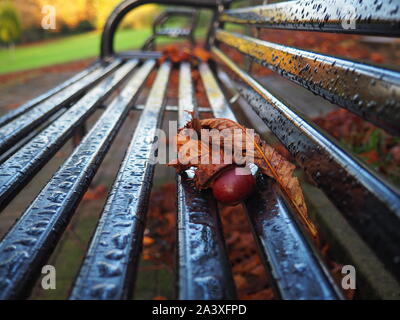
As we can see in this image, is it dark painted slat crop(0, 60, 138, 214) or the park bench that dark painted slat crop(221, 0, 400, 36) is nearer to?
the park bench

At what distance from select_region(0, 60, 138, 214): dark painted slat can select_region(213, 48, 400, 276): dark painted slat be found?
68 cm

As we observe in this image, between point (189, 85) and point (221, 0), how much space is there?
1.44 metres

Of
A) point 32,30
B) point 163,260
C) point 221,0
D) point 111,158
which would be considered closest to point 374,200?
point 163,260

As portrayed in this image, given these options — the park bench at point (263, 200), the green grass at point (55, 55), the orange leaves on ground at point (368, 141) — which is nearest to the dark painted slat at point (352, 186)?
the park bench at point (263, 200)

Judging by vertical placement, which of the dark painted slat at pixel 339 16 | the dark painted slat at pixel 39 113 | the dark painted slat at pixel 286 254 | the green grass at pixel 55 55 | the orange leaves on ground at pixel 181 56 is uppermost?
the green grass at pixel 55 55

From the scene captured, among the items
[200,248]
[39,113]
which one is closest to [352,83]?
[200,248]

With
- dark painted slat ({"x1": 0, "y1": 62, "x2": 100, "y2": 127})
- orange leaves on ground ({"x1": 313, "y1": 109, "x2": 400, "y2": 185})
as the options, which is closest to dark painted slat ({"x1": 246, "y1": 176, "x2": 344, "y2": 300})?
dark painted slat ({"x1": 0, "y1": 62, "x2": 100, "y2": 127})

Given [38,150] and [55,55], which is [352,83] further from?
[55,55]

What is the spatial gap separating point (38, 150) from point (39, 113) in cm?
41

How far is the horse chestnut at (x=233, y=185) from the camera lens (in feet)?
2.61

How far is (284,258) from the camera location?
0.63 metres

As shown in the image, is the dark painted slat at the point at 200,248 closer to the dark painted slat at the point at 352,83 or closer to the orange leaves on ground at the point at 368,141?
the dark painted slat at the point at 352,83

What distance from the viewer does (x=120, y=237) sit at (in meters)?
0.67

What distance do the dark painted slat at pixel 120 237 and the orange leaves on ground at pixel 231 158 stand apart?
121 mm
